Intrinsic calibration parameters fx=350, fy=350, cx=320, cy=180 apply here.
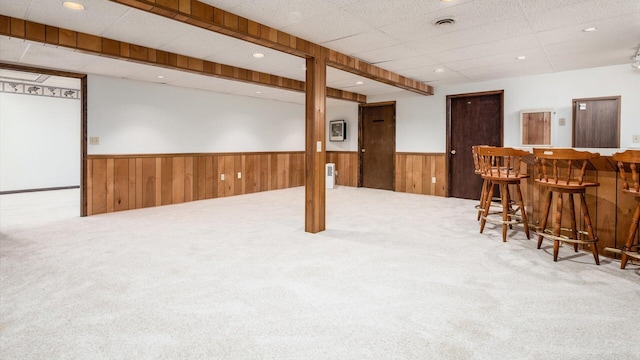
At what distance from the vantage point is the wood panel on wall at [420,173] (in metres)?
7.15

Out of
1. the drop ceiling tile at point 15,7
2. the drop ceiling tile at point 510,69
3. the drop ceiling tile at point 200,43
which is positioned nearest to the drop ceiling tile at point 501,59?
the drop ceiling tile at point 510,69

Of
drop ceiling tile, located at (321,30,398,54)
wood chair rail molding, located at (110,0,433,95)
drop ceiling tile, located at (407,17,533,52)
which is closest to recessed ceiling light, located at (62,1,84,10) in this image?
wood chair rail molding, located at (110,0,433,95)

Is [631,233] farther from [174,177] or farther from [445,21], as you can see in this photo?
[174,177]

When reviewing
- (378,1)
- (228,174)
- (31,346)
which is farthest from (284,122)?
(31,346)

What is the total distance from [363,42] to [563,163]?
2441 mm

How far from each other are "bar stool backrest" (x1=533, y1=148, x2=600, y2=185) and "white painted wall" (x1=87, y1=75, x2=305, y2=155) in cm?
563

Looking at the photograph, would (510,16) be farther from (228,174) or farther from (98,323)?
(228,174)

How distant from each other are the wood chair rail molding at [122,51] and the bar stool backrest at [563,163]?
13.3 ft

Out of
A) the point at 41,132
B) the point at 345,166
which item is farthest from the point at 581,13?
the point at 41,132

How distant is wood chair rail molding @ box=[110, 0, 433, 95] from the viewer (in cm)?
264

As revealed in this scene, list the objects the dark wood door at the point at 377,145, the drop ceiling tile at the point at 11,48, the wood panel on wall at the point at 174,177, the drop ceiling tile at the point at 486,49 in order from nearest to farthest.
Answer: the drop ceiling tile at the point at 11,48, the drop ceiling tile at the point at 486,49, the wood panel on wall at the point at 174,177, the dark wood door at the point at 377,145

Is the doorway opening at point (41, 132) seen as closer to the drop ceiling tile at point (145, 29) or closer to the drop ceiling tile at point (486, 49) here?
the drop ceiling tile at point (145, 29)

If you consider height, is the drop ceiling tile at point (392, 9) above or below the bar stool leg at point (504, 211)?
above

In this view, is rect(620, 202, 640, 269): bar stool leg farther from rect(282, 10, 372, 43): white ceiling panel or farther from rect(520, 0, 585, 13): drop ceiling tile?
rect(282, 10, 372, 43): white ceiling panel
